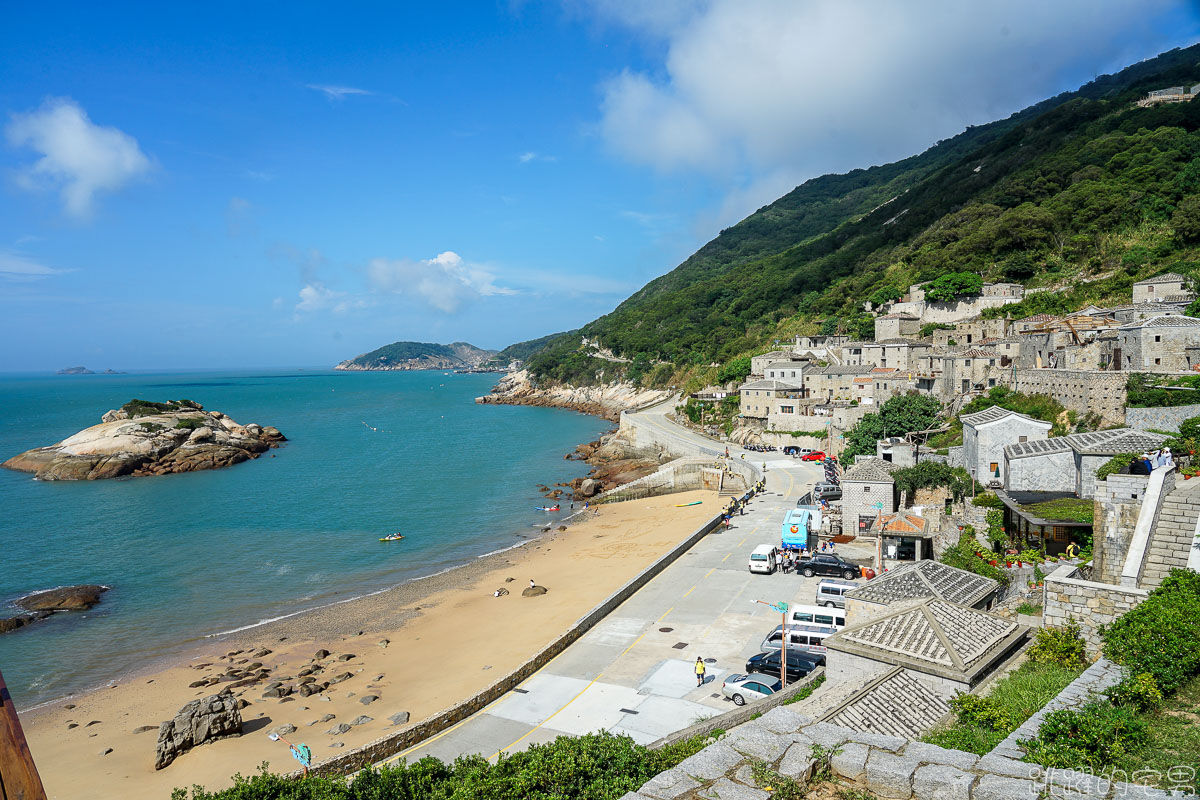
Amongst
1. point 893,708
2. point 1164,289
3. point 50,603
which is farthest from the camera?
point 1164,289

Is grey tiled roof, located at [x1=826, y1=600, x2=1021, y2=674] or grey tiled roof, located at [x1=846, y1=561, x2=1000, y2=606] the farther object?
grey tiled roof, located at [x1=846, y1=561, x2=1000, y2=606]

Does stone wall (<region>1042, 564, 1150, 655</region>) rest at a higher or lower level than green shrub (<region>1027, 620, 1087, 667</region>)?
higher

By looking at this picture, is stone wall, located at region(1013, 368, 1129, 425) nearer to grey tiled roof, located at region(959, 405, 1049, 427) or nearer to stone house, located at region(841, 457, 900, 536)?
grey tiled roof, located at region(959, 405, 1049, 427)

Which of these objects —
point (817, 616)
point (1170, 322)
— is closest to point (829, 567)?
point (817, 616)

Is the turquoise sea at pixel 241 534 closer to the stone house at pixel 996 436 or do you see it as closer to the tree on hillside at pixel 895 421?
the tree on hillside at pixel 895 421

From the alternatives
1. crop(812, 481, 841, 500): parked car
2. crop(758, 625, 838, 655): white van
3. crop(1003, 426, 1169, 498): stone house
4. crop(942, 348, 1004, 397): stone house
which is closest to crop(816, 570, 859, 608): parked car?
crop(758, 625, 838, 655): white van

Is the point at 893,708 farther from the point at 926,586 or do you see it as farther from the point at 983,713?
the point at 926,586
